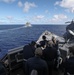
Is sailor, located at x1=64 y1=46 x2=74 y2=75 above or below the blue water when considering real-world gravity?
above

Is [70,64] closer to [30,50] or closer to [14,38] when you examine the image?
[30,50]

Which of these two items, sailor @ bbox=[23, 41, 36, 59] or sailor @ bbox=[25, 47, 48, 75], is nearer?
sailor @ bbox=[25, 47, 48, 75]

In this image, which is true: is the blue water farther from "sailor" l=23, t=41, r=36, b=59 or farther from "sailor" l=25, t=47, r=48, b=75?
"sailor" l=25, t=47, r=48, b=75

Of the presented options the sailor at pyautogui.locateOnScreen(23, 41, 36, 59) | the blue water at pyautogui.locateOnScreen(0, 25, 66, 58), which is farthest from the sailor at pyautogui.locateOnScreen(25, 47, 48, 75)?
the blue water at pyautogui.locateOnScreen(0, 25, 66, 58)

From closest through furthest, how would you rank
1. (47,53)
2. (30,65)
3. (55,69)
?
(30,65), (47,53), (55,69)

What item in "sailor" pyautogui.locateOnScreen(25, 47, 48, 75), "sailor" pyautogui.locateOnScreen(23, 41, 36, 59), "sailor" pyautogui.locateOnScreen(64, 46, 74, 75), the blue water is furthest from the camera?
the blue water

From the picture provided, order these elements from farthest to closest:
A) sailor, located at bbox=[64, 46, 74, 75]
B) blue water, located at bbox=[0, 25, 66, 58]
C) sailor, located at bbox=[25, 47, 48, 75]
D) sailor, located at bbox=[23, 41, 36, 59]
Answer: blue water, located at bbox=[0, 25, 66, 58]
sailor, located at bbox=[23, 41, 36, 59]
sailor, located at bbox=[64, 46, 74, 75]
sailor, located at bbox=[25, 47, 48, 75]

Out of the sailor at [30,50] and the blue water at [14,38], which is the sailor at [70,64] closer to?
the sailor at [30,50]

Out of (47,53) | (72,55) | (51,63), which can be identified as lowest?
(51,63)

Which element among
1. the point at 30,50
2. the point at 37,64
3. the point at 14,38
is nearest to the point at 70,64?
the point at 37,64

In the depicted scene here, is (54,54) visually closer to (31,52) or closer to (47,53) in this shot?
(47,53)

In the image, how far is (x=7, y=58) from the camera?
32.1 ft

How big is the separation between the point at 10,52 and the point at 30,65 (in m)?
4.45

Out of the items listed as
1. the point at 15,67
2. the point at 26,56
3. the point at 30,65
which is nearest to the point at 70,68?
the point at 30,65
